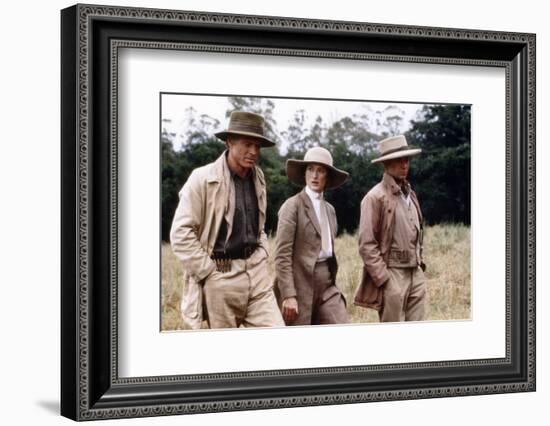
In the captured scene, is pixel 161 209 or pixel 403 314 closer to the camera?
pixel 161 209

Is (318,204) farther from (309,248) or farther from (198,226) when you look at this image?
(198,226)

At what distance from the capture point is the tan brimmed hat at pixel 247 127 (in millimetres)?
6184

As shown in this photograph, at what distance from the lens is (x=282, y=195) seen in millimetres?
6297

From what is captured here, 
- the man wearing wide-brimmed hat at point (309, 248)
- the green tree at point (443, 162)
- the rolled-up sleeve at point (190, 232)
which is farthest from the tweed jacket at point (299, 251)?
the green tree at point (443, 162)

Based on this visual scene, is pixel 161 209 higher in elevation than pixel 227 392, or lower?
higher

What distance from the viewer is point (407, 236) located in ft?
21.7

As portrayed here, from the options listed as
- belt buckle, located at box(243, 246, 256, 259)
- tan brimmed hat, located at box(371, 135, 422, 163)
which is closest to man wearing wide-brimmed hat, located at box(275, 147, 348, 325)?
belt buckle, located at box(243, 246, 256, 259)

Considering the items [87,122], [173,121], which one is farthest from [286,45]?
[87,122]

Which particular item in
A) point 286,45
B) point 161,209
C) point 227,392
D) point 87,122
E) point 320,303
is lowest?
point 227,392

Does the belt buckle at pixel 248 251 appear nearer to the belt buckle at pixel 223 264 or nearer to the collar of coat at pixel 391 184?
the belt buckle at pixel 223 264

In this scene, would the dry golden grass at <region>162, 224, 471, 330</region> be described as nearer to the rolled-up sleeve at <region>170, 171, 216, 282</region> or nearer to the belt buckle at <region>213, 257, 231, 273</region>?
the belt buckle at <region>213, 257, 231, 273</region>

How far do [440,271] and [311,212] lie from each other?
82cm

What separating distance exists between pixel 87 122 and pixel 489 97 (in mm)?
2227

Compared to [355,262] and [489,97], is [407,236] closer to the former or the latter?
[355,262]
